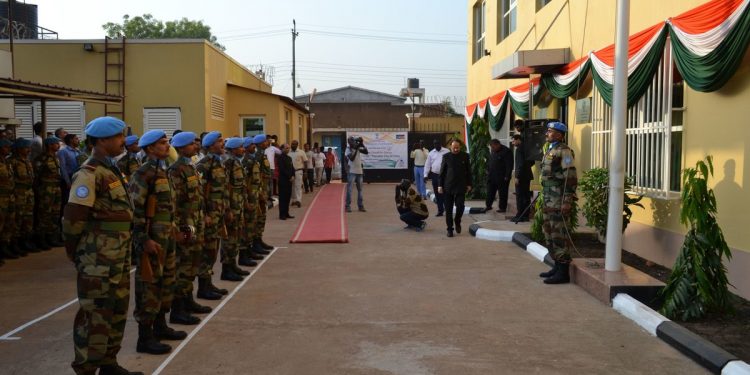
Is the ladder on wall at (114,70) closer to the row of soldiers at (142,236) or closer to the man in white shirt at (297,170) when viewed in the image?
the man in white shirt at (297,170)

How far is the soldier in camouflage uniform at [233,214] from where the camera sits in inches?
310

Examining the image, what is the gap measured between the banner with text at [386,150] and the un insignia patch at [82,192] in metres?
22.4

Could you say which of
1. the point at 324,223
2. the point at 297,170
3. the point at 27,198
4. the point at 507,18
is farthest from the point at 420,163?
the point at 27,198

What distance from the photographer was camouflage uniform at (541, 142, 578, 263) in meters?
7.71

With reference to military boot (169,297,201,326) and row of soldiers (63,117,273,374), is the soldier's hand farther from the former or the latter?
military boot (169,297,201,326)

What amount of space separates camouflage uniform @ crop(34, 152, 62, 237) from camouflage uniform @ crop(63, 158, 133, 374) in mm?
6921

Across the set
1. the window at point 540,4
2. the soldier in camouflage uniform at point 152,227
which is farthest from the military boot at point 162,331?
the window at point 540,4

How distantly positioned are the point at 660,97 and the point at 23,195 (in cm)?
916

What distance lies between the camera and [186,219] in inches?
231

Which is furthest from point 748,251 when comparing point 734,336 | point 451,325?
point 451,325

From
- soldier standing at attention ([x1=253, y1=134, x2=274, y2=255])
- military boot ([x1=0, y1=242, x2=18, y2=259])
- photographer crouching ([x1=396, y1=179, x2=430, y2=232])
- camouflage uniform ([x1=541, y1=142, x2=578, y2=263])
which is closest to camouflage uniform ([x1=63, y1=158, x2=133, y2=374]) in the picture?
soldier standing at attention ([x1=253, y1=134, x2=274, y2=255])

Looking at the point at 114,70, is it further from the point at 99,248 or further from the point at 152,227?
the point at 99,248

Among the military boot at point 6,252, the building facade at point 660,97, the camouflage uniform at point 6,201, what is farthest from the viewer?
the military boot at point 6,252

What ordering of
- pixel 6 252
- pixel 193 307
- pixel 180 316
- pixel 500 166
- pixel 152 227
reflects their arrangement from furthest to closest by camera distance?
1. pixel 500 166
2. pixel 6 252
3. pixel 193 307
4. pixel 180 316
5. pixel 152 227
